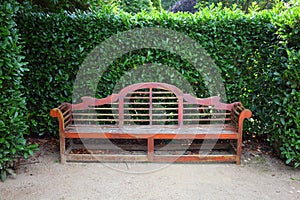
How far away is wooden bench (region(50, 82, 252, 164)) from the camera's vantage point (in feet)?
11.4

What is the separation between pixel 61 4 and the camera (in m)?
4.36

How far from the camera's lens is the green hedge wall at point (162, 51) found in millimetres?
3871

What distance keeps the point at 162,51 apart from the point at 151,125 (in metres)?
1.03

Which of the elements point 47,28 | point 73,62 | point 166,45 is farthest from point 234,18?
point 47,28

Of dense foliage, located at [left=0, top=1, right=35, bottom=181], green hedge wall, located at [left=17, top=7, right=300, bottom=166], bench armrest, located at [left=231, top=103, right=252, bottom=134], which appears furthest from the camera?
green hedge wall, located at [left=17, top=7, right=300, bottom=166]

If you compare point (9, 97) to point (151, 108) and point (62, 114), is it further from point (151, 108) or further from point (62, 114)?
point (151, 108)

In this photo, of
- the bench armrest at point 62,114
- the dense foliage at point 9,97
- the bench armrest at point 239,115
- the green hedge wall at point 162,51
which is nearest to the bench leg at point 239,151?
the bench armrest at point 239,115

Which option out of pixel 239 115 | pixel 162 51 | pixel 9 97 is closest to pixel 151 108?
pixel 162 51

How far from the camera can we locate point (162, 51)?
155 inches

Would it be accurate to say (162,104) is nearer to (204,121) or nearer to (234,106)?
(204,121)

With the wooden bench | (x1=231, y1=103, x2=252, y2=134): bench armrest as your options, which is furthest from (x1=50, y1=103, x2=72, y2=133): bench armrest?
(x1=231, y1=103, x2=252, y2=134): bench armrest

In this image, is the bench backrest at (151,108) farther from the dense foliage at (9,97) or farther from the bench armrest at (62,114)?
the dense foliage at (9,97)

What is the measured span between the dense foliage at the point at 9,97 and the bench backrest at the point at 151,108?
0.79 m

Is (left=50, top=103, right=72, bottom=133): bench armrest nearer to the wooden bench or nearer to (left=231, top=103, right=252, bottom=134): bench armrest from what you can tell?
the wooden bench
